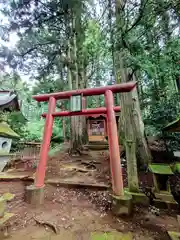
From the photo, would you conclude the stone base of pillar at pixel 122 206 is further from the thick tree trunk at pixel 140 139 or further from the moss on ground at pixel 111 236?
the thick tree trunk at pixel 140 139

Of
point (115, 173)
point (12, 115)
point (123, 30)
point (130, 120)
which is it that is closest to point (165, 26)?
point (123, 30)

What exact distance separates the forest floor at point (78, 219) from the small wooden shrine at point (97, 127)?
7.37 metres

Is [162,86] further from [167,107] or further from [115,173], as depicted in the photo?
[115,173]

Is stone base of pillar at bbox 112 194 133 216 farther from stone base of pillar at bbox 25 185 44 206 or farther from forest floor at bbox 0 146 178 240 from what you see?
stone base of pillar at bbox 25 185 44 206

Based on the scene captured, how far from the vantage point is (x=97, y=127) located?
11727 mm

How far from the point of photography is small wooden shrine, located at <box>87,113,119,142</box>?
11.4 metres

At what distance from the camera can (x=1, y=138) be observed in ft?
14.8

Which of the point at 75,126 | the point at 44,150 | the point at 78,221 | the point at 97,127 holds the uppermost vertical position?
the point at 97,127

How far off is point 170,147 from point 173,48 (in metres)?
3.81

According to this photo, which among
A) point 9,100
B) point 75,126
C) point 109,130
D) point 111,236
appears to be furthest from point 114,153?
point 9,100

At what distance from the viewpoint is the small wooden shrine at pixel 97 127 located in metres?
11.4

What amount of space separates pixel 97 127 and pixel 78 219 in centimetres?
918

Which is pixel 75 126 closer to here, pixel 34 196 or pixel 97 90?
pixel 97 90

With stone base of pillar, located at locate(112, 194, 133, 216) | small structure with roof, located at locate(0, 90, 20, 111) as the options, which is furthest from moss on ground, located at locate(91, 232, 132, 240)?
small structure with roof, located at locate(0, 90, 20, 111)
